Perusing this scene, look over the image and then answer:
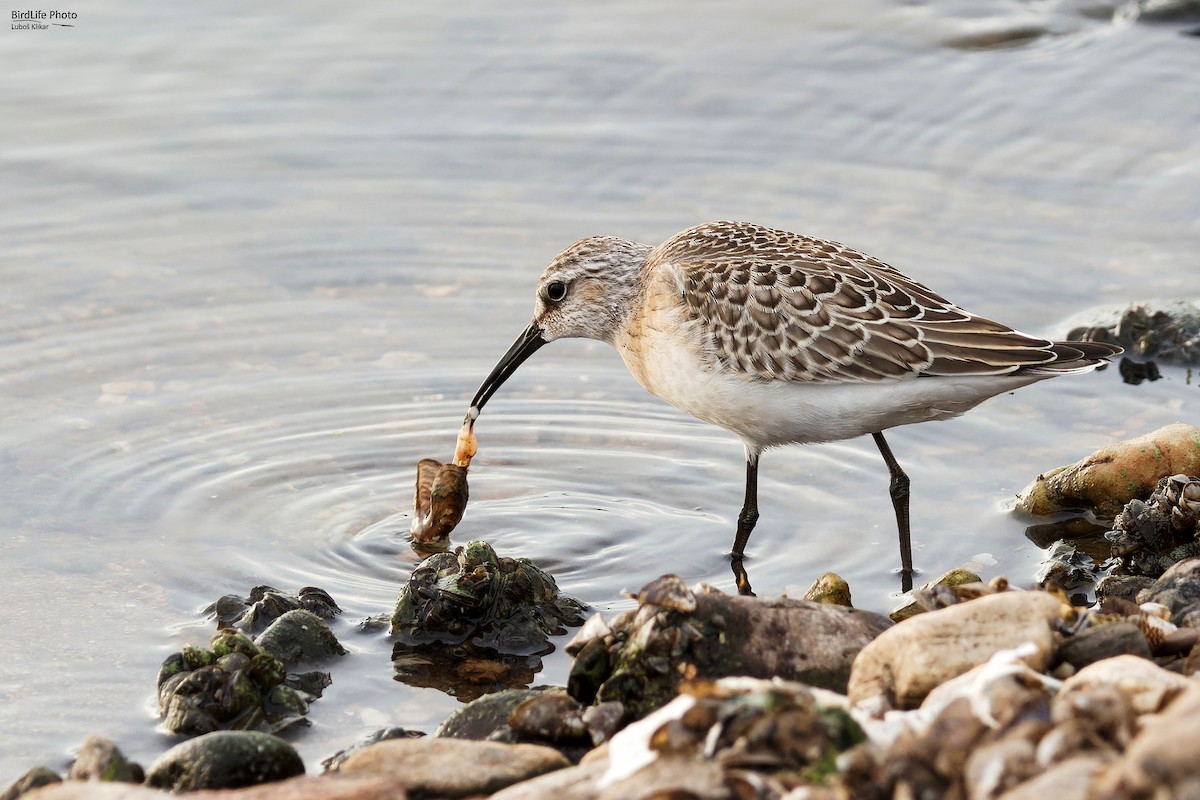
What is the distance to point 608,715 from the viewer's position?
19.4ft

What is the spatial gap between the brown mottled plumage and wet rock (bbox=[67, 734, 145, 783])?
3.59 meters

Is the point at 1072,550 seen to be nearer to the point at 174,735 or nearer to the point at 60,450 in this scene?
the point at 174,735

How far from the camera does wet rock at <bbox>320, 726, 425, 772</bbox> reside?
20.2 feet

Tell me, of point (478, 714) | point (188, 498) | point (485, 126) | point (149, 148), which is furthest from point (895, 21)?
point (478, 714)

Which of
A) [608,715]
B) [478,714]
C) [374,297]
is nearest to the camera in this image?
[608,715]

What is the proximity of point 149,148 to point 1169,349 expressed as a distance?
28.8 feet

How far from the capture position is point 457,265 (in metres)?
12.1

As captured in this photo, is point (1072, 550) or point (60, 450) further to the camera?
point (60, 450)

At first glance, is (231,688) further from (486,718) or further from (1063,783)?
(1063,783)

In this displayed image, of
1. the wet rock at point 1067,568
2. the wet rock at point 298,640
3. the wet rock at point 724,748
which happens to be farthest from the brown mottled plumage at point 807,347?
the wet rock at point 724,748

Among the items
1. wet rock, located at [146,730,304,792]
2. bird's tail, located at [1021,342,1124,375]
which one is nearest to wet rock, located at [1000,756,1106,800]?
wet rock, located at [146,730,304,792]

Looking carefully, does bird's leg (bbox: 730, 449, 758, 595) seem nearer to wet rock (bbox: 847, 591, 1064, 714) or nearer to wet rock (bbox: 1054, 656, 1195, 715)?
wet rock (bbox: 847, 591, 1064, 714)

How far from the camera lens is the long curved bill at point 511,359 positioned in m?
9.34

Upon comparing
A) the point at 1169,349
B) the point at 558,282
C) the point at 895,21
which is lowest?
the point at 1169,349
